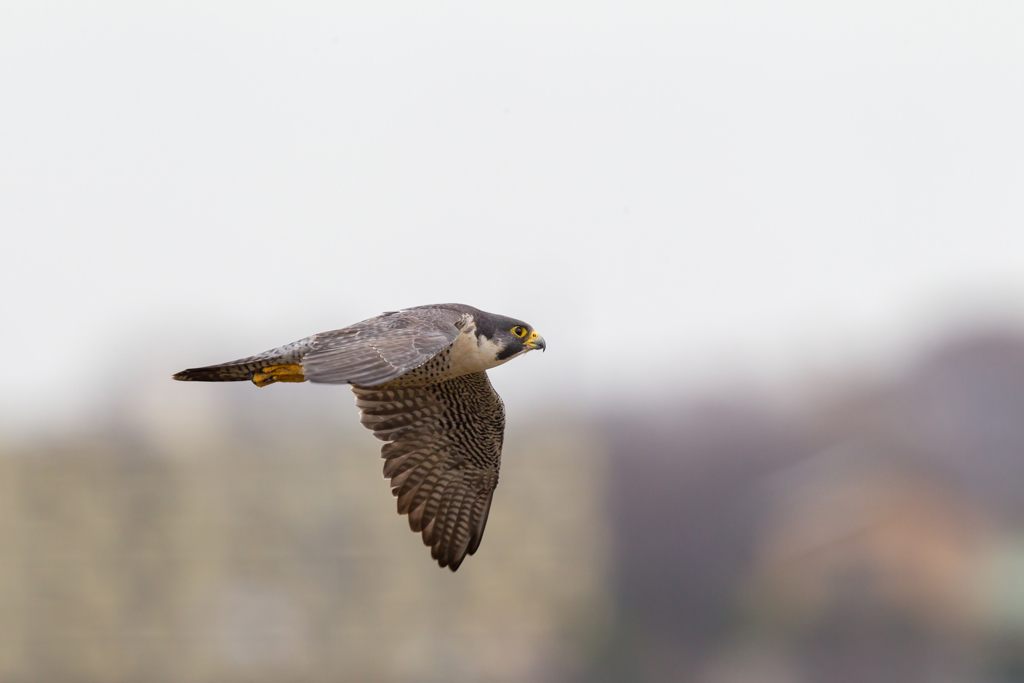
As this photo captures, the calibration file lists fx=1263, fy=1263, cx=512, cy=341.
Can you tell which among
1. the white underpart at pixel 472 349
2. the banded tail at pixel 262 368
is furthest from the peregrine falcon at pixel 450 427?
the banded tail at pixel 262 368

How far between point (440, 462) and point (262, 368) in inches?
67.5

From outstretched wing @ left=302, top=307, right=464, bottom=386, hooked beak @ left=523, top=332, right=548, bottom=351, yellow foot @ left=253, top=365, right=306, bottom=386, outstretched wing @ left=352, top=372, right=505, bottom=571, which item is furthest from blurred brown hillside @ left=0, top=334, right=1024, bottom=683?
outstretched wing @ left=302, top=307, right=464, bottom=386

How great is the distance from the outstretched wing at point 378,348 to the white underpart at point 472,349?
29cm

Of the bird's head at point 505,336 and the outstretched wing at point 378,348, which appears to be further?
the bird's head at point 505,336

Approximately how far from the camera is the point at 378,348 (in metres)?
6.86

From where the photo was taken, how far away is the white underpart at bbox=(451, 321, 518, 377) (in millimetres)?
8070

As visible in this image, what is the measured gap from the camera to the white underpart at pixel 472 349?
8.07 m

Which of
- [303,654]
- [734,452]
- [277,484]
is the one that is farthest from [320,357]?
[734,452]

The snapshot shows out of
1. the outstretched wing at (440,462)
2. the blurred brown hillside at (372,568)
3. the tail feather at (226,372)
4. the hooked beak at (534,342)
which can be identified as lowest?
the blurred brown hillside at (372,568)

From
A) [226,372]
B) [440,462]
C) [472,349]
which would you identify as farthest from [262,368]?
[440,462]

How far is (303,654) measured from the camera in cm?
4728

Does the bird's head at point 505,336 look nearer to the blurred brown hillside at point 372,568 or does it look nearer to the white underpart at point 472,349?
the white underpart at point 472,349

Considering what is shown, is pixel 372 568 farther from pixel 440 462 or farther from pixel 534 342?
pixel 534 342

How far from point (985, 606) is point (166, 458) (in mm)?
32990
